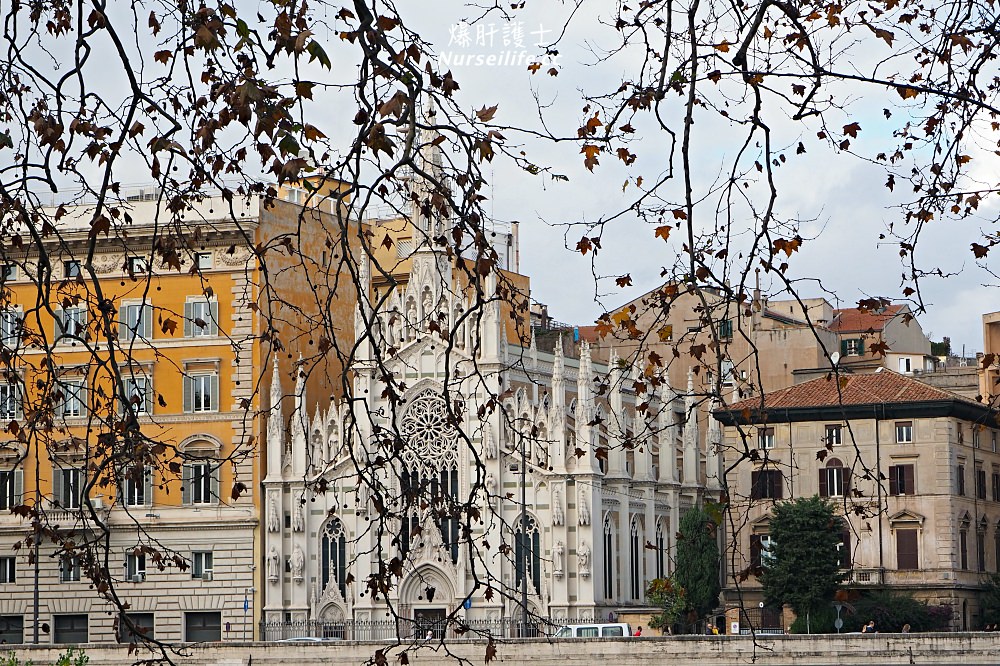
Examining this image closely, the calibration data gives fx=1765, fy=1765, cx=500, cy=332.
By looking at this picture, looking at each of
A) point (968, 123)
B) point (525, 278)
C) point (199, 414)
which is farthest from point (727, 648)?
point (968, 123)

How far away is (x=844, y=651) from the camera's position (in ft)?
146

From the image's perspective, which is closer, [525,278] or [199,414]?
[199,414]

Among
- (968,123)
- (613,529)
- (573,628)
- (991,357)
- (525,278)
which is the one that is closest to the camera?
(968,123)

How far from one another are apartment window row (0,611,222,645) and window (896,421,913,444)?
2432 cm

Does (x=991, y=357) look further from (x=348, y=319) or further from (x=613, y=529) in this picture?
(x=348, y=319)

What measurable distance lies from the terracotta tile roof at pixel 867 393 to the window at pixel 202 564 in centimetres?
1909

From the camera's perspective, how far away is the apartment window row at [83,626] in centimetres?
5641

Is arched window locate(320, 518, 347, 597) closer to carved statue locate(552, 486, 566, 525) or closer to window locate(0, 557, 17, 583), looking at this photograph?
carved statue locate(552, 486, 566, 525)

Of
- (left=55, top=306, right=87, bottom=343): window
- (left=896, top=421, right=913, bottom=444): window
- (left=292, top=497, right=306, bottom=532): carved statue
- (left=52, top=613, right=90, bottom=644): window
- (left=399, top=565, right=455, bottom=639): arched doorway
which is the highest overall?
(left=896, top=421, right=913, bottom=444): window

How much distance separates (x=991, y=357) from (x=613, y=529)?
41.5 metres

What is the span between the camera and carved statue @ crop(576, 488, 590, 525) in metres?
53.5

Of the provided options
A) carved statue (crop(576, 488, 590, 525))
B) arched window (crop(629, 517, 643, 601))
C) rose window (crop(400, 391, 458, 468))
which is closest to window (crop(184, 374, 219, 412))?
rose window (crop(400, 391, 458, 468))

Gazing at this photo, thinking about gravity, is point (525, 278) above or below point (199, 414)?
above

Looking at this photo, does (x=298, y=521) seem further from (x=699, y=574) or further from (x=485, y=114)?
(x=485, y=114)
